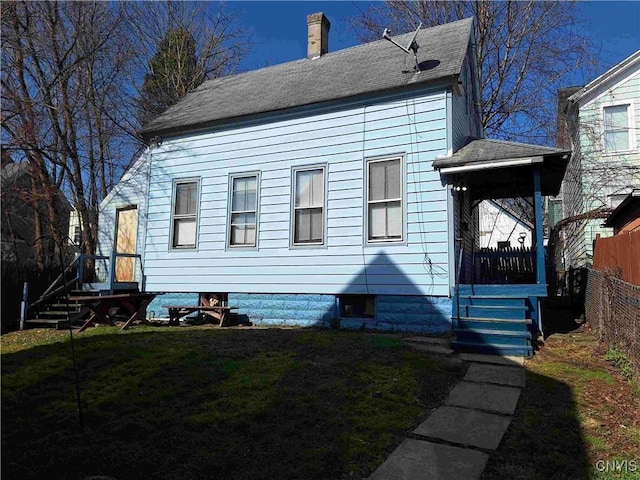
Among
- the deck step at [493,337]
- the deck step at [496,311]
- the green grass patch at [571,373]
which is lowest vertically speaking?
the green grass patch at [571,373]

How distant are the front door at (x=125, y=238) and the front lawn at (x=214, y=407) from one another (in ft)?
16.6

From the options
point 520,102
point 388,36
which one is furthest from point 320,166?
point 520,102

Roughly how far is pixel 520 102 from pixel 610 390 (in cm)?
1647

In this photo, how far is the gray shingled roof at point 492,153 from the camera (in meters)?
7.30

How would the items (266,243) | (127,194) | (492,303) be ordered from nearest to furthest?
(492,303) < (266,243) < (127,194)

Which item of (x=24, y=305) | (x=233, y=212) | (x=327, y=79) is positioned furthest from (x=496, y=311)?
(x=24, y=305)

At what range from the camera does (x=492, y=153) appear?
777 cm

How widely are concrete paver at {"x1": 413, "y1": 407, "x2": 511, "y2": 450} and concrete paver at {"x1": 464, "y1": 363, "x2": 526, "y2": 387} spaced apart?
1.06 metres

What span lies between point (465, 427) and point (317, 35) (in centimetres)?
1163

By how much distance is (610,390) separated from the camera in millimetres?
4957

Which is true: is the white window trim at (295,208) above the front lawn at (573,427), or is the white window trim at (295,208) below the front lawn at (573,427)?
above

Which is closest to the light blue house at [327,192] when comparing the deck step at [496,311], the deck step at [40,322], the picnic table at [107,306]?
the deck step at [496,311]

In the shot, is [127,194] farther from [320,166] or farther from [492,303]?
[492,303]

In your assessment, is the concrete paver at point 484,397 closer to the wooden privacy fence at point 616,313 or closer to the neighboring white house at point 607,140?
the wooden privacy fence at point 616,313
